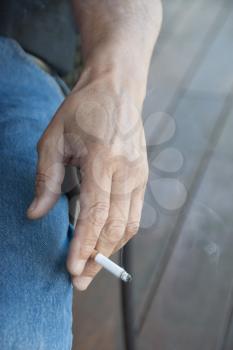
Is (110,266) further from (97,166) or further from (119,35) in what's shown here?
(119,35)

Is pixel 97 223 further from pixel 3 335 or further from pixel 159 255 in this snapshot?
pixel 159 255

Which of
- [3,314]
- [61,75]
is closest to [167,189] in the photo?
[61,75]

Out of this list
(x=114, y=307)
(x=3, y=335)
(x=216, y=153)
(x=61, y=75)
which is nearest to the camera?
(x=3, y=335)

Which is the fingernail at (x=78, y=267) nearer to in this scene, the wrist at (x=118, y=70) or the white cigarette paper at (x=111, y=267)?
the white cigarette paper at (x=111, y=267)

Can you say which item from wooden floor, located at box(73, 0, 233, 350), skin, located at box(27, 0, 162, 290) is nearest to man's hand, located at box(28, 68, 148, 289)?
skin, located at box(27, 0, 162, 290)

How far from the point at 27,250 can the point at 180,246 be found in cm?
56

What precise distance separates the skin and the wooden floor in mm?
147

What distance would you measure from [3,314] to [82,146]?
203 millimetres

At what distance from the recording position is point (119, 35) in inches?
25.8

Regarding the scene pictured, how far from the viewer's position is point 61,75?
81 centimetres

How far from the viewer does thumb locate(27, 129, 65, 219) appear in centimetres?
53

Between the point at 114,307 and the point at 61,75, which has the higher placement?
the point at 61,75

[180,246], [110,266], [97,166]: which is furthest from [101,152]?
[180,246]

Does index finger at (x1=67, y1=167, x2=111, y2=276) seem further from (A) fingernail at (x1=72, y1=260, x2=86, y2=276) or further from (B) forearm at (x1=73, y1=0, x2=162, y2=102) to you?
(B) forearm at (x1=73, y1=0, x2=162, y2=102)
